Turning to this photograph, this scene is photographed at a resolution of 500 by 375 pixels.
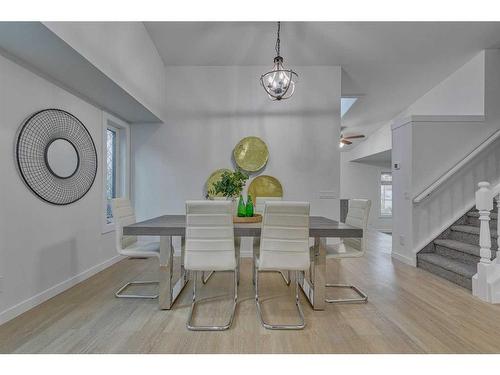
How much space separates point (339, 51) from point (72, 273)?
4.43 meters

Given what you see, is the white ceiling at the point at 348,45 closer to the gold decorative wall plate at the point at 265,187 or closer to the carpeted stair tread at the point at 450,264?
the gold decorative wall plate at the point at 265,187

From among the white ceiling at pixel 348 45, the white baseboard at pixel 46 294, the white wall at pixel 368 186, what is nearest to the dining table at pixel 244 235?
A: the white baseboard at pixel 46 294

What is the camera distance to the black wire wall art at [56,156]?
255 cm

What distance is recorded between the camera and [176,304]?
268cm

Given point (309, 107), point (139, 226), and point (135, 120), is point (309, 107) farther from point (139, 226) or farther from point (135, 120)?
point (139, 226)

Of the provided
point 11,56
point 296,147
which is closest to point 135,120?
point 11,56

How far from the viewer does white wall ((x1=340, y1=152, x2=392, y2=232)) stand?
950cm

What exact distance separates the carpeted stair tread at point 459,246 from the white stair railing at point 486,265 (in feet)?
1.68

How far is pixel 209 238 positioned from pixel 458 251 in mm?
3222

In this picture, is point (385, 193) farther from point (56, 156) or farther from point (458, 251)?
point (56, 156)

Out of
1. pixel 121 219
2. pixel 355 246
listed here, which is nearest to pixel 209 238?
pixel 121 219

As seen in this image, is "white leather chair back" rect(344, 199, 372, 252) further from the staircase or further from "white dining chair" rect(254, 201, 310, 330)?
the staircase

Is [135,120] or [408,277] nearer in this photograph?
[408,277]

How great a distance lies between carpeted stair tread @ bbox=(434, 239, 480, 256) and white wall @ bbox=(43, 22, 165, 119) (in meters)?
4.36
